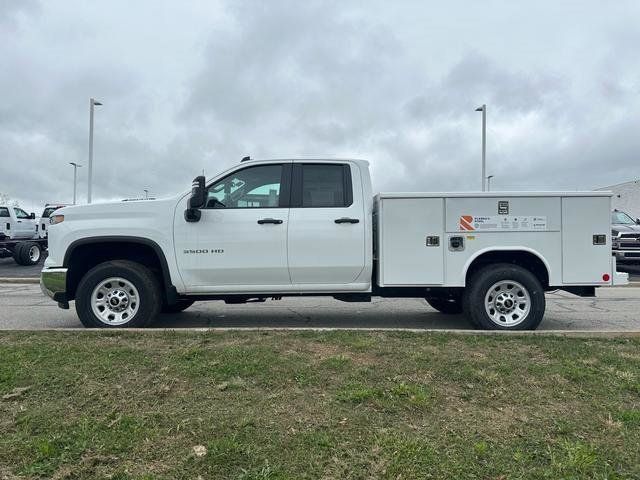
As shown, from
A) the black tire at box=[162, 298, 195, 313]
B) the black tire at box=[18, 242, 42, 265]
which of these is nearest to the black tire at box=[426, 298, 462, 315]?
the black tire at box=[162, 298, 195, 313]

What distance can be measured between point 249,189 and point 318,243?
106 cm

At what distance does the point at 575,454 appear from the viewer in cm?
303

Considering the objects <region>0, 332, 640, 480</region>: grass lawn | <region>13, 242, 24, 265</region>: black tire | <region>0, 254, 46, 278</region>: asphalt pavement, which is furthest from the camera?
<region>13, 242, 24, 265</region>: black tire

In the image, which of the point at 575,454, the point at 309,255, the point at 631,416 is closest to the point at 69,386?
the point at 309,255

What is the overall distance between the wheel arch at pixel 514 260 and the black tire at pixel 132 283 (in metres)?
3.78

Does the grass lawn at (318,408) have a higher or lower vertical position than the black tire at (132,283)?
lower

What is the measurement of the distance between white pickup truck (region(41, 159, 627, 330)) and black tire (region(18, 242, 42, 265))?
14.7 meters

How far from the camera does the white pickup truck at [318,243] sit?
20.5ft

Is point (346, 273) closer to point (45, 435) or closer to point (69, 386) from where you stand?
point (69, 386)

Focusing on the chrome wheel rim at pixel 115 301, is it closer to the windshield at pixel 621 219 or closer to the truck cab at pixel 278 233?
the truck cab at pixel 278 233

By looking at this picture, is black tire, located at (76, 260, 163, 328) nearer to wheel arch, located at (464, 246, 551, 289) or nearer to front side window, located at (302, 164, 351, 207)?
front side window, located at (302, 164, 351, 207)

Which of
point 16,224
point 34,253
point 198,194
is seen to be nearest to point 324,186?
point 198,194

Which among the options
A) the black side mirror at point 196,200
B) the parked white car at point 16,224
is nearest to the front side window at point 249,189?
the black side mirror at point 196,200

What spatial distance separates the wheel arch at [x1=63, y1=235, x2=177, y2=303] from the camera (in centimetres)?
623
